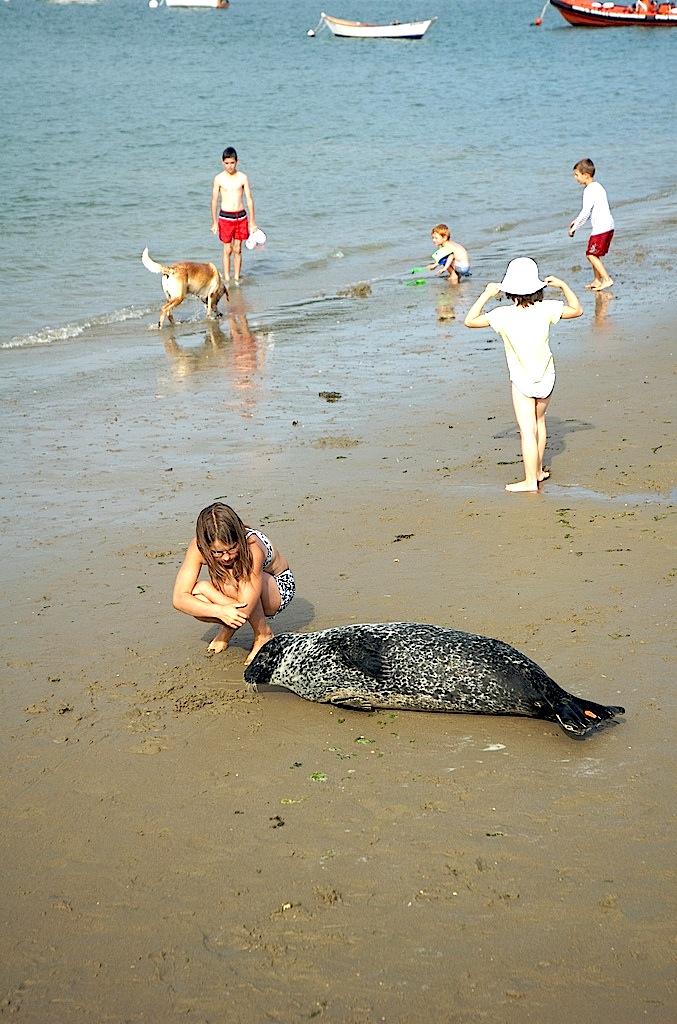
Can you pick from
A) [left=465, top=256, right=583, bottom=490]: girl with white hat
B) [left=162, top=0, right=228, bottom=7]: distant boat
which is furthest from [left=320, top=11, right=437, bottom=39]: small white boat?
[left=465, top=256, right=583, bottom=490]: girl with white hat

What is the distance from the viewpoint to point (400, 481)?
305 inches

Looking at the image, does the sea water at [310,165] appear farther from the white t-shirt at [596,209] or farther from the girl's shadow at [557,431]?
the girl's shadow at [557,431]

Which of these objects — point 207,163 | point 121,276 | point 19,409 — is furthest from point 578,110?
point 19,409

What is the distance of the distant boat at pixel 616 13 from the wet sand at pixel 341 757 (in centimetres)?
7029

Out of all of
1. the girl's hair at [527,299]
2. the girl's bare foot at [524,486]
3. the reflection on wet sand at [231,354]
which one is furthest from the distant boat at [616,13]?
the girl's bare foot at [524,486]

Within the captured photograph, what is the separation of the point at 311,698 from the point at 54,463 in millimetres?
4161

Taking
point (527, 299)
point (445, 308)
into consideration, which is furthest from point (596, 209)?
point (527, 299)

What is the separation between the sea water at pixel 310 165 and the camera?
16484mm

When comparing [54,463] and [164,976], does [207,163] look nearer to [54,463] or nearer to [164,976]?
[54,463]

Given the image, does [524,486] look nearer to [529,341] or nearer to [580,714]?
[529,341]

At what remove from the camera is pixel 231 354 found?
12.0m

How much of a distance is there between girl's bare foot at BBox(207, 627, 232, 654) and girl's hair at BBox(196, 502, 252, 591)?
0.40 meters

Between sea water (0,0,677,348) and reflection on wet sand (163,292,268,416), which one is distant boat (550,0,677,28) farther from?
reflection on wet sand (163,292,268,416)

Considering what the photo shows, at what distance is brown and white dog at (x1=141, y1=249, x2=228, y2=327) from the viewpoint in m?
13.5
